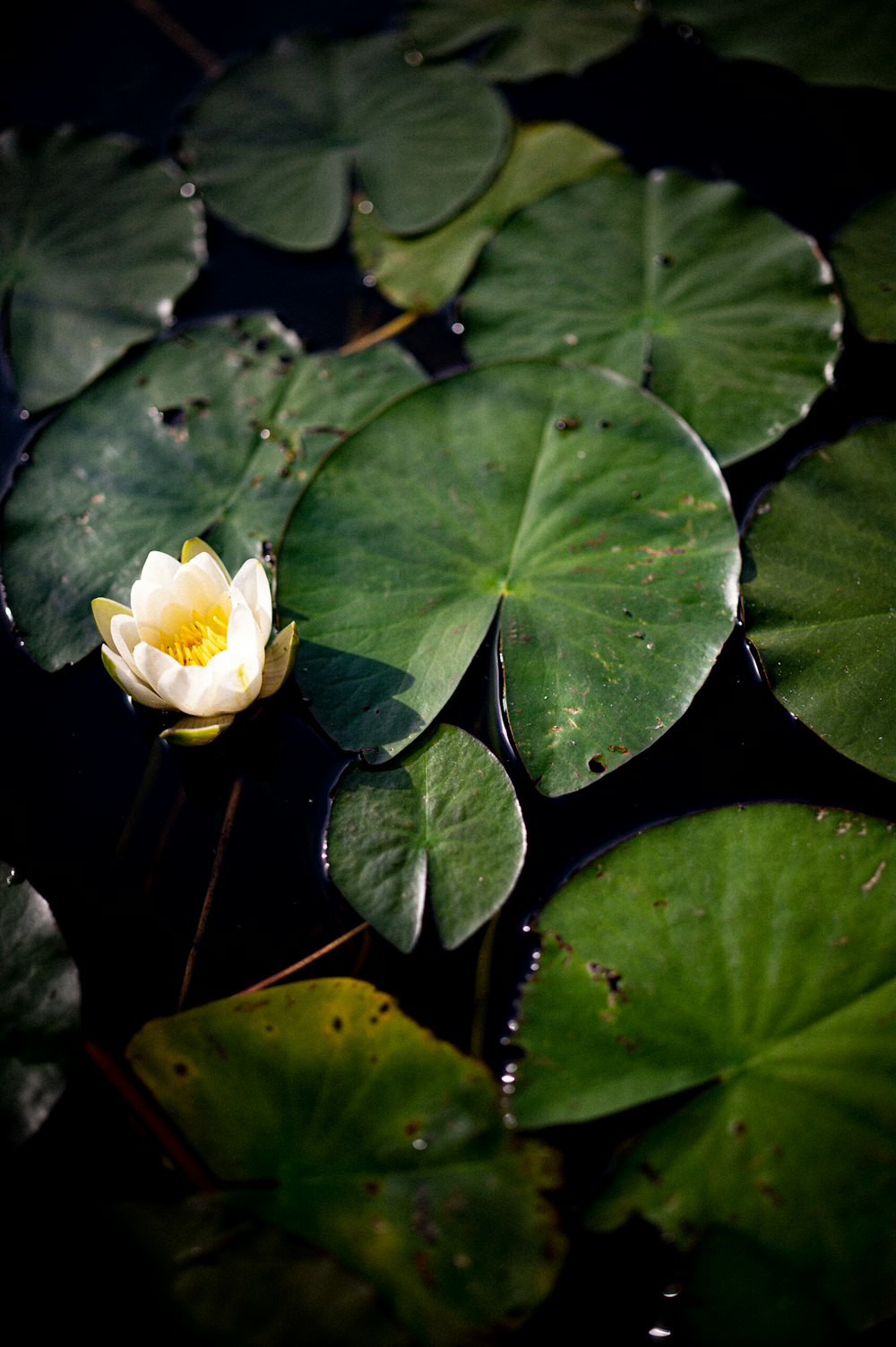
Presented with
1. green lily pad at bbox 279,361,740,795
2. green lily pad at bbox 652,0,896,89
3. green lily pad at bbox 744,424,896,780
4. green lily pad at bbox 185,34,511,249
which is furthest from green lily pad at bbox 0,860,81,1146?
green lily pad at bbox 652,0,896,89

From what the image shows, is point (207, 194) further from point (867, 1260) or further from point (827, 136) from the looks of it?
point (867, 1260)

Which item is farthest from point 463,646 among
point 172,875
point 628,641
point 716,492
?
point 172,875

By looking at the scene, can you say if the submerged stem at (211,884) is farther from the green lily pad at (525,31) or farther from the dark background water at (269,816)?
the green lily pad at (525,31)

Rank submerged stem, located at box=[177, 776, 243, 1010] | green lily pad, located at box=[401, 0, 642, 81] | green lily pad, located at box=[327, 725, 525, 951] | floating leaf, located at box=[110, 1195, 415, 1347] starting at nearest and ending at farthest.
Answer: floating leaf, located at box=[110, 1195, 415, 1347]
green lily pad, located at box=[327, 725, 525, 951]
submerged stem, located at box=[177, 776, 243, 1010]
green lily pad, located at box=[401, 0, 642, 81]

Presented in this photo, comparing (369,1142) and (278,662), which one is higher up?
(278,662)

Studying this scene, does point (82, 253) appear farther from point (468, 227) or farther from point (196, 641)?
point (196, 641)

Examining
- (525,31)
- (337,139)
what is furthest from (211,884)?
(525,31)

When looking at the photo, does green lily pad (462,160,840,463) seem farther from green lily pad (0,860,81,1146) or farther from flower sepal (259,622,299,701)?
green lily pad (0,860,81,1146)
